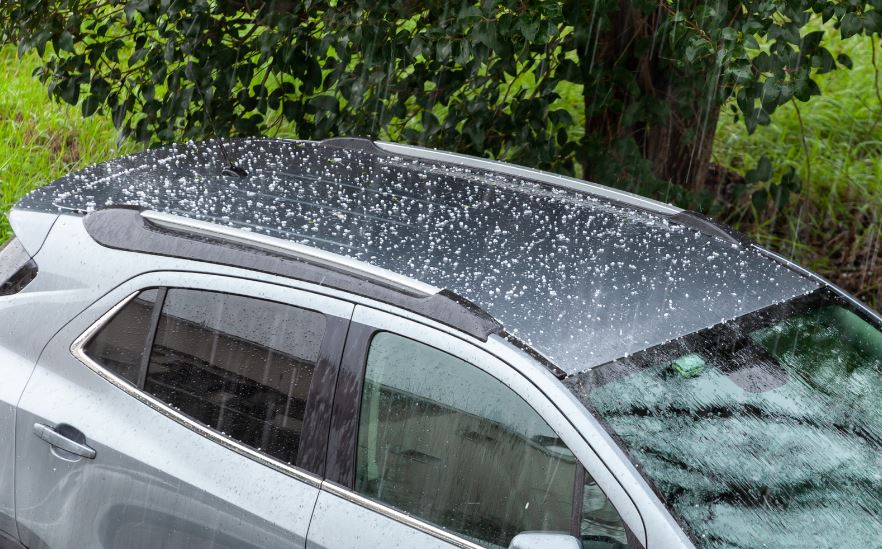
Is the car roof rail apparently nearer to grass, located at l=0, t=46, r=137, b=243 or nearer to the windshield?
the windshield

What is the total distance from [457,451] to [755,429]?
0.72 meters

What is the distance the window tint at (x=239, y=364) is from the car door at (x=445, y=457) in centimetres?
14

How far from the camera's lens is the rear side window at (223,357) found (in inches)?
110

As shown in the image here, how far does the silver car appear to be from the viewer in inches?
97.7

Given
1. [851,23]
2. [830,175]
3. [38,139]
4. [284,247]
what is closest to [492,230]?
[284,247]

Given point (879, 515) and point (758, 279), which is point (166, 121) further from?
point (879, 515)

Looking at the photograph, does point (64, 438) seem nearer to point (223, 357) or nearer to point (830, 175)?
point (223, 357)

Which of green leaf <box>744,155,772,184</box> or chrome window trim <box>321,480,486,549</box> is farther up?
green leaf <box>744,155,772,184</box>

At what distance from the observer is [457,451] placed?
2594mm

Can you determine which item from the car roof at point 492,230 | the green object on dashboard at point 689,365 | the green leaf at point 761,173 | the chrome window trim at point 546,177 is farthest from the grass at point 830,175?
the green object on dashboard at point 689,365

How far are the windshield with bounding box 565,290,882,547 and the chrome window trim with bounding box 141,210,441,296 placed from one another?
0.50m

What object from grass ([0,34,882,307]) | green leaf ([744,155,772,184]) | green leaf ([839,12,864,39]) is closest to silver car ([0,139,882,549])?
green leaf ([839,12,864,39])

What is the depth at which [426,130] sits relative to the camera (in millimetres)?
5199

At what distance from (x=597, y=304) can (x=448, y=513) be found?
0.63 meters
